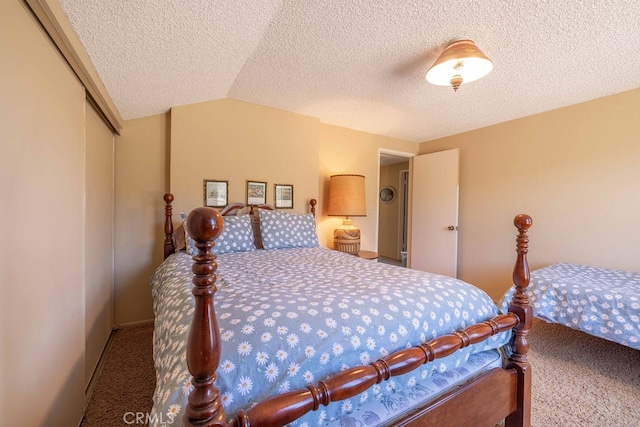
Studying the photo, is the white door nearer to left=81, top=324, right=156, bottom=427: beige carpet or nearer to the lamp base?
the lamp base

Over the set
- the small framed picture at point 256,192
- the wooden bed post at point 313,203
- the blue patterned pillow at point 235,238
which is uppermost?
the small framed picture at point 256,192

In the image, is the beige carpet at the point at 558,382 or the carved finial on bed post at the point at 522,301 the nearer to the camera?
the carved finial on bed post at the point at 522,301

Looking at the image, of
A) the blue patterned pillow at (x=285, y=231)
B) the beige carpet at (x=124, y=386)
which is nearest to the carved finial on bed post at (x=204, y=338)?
the beige carpet at (x=124, y=386)

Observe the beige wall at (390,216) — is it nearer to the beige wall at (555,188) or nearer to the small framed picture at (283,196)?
the beige wall at (555,188)

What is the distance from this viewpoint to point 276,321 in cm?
90

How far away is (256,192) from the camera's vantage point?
299 cm

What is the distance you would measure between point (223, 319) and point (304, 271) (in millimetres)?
784

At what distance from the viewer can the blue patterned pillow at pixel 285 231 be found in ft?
8.32

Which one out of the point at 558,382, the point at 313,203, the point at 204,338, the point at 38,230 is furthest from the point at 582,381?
the point at 38,230

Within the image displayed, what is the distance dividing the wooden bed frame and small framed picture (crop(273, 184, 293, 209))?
2.26 meters

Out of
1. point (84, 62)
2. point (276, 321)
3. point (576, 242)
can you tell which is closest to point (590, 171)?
point (576, 242)

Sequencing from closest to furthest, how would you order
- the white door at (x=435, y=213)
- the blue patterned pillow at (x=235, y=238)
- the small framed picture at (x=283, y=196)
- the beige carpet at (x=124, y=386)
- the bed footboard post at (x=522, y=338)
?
1. the bed footboard post at (x=522, y=338)
2. the beige carpet at (x=124, y=386)
3. the blue patterned pillow at (x=235, y=238)
4. the small framed picture at (x=283, y=196)
5. the white door at (x=435, y=213)

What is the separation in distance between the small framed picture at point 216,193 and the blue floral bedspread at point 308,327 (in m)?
1.36

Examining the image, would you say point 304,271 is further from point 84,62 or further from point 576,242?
point 576,242
